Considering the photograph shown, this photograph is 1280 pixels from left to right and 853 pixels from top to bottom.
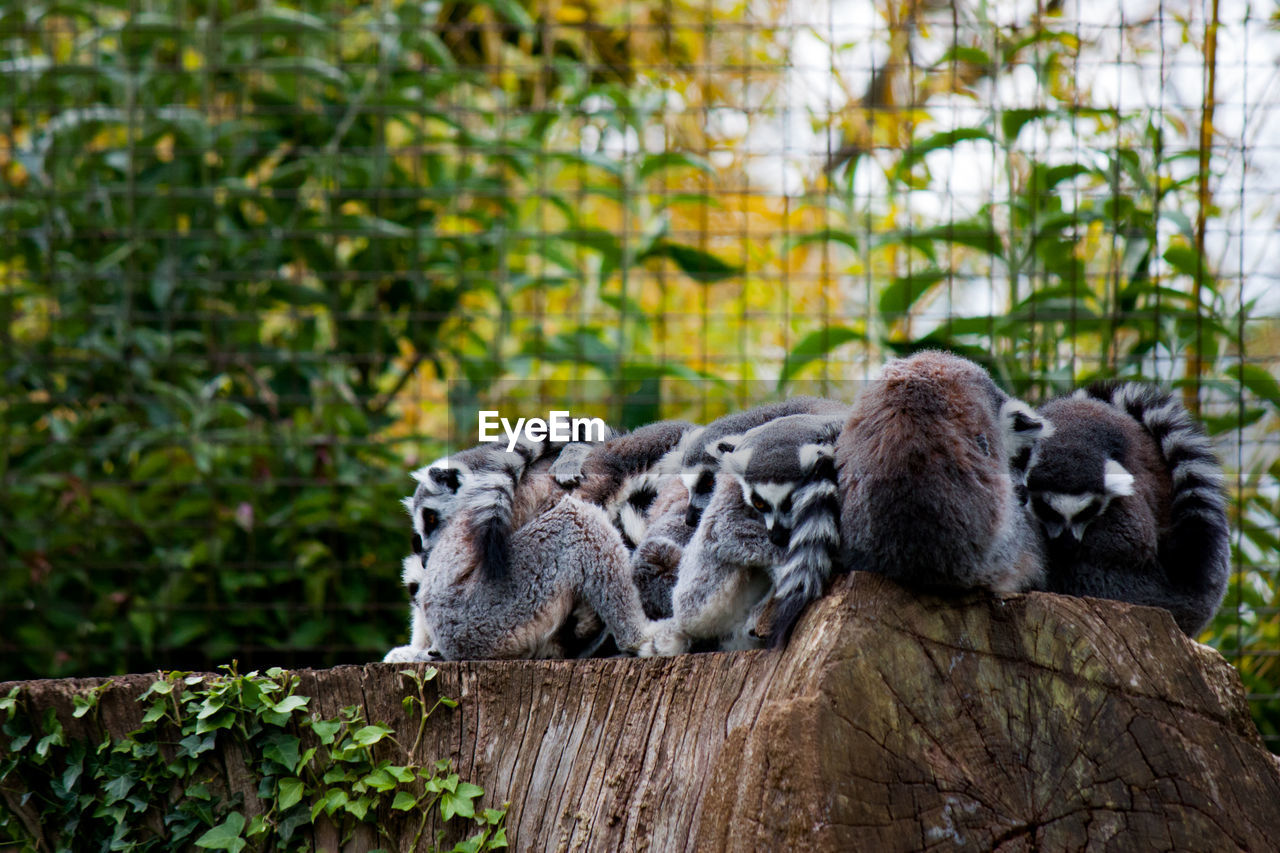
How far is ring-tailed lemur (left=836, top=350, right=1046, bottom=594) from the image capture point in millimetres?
2543

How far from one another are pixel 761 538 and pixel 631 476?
0.87 metres

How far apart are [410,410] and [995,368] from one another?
3794mm

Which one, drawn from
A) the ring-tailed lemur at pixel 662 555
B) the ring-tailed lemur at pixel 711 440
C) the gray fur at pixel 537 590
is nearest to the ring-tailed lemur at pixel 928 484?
the ring-tailed lemur at pixel 711 440

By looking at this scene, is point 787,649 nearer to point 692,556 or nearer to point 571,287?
point 692,556

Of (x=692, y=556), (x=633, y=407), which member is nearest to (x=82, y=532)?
(x=633, y=407)

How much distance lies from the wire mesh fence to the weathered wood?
9.64ft

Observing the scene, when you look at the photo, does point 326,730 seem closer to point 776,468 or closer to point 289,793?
point 289,793

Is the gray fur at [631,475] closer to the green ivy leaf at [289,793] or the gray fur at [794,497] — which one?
the gray fur at [794,497]

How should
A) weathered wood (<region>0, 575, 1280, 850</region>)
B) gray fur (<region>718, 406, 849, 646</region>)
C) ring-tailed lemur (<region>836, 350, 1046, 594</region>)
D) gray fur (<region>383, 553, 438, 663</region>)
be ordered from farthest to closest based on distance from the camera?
1. gray fur (<region>383, 553, 438, 663</region>)
2. gray fur (<region>718, 406, 849, 646</region>)
3. ring-tailed lemur (<region>836, 350, 1046, 594</region>)
4. weathered wood (<region>0, 575, 1280, 850</region>)

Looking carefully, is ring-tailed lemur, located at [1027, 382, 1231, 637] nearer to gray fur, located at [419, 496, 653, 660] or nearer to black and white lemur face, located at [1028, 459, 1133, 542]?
black and white lemur face, located at [1028, 459, 1133, 542]

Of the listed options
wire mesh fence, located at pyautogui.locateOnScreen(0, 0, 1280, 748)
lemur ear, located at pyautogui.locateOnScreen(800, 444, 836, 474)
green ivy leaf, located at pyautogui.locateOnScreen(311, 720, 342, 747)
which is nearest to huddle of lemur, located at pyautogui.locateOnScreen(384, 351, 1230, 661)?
lemur ear, located at pyautogui.locateOnScreen(800, 444, 836, 474)

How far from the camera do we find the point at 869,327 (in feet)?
19.5

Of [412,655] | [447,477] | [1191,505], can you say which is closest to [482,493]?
[447,477]

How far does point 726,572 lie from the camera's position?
2.95m
